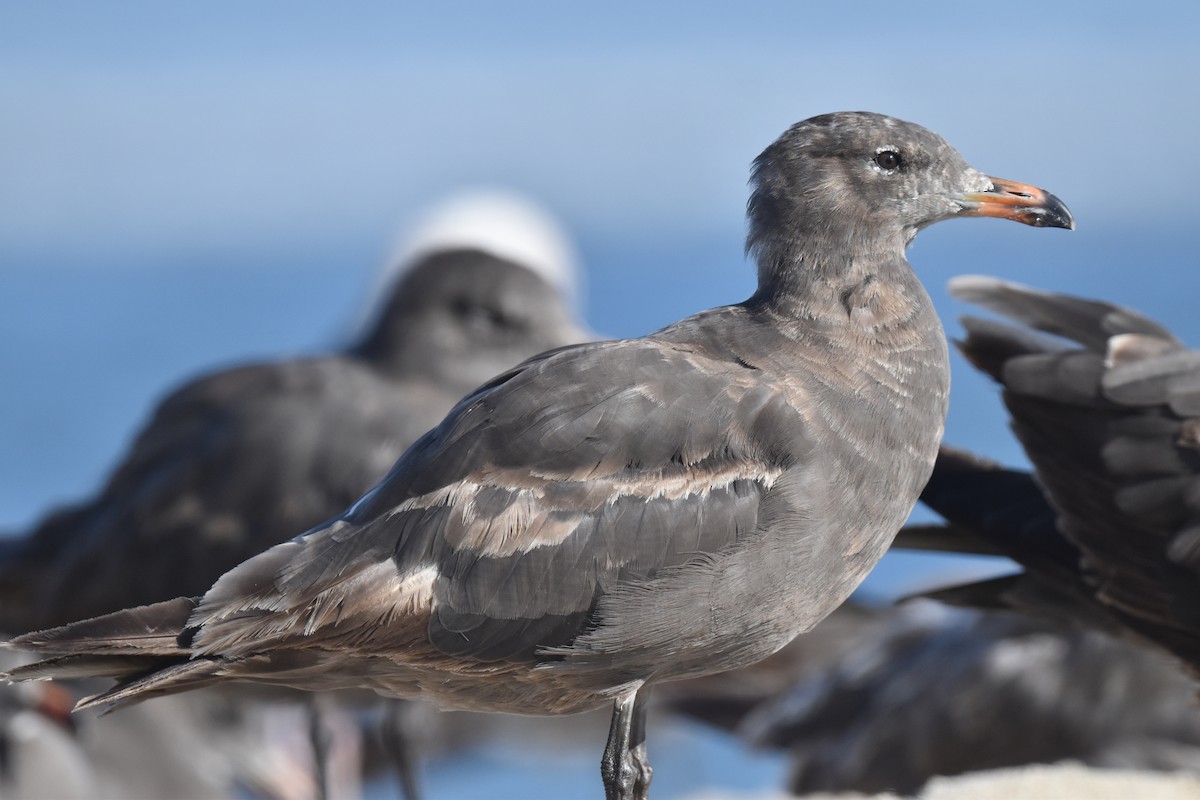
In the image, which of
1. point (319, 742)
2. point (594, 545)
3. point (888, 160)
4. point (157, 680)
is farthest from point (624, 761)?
point (319, 742)

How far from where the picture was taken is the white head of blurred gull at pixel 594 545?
311 centimetres

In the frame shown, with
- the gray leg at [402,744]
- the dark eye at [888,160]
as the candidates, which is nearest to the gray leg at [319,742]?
the gray leg at [402,744]

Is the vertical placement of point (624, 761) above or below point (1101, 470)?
below

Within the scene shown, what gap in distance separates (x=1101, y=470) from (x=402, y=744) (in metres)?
2.88

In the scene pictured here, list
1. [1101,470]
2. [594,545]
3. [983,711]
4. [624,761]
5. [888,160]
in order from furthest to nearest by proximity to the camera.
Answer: [983,711] < [1101,470] < [888,160] < [624,761] < [594,545]

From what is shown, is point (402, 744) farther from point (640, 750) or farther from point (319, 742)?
point (640, 750)

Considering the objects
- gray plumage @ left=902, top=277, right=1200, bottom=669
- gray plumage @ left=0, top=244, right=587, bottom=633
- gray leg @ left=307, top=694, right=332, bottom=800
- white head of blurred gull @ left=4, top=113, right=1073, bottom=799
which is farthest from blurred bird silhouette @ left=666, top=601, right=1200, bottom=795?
white head of blurred gull @ left=4, top=113, right=1073, bottom=799

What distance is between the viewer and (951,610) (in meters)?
6.36

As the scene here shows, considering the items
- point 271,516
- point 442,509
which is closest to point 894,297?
point 442,509

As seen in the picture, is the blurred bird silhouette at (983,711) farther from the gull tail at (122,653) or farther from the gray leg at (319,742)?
the gull tail at (122,653)

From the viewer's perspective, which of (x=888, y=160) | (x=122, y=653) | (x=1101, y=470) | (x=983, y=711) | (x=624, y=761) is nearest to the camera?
(x=122, y=653)

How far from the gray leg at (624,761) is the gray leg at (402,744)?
9.23 ft

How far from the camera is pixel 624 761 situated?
333 cm

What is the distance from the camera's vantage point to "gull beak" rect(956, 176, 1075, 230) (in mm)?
3617
